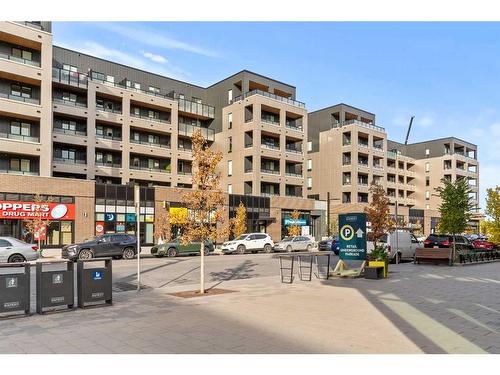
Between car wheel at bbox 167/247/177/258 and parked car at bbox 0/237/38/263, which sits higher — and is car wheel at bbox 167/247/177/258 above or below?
below

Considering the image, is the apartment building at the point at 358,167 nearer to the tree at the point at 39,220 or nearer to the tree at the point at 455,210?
the tree at the point at 455,210

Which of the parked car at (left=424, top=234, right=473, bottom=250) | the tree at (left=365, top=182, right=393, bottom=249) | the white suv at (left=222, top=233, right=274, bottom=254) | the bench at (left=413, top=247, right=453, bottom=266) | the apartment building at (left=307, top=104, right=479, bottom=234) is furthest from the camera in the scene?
the apartment building at (left=307, top=104, right=479, bottom=234)

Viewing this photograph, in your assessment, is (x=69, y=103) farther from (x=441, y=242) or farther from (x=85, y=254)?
(x=441, y=242)

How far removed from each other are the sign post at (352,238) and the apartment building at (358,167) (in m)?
41.8

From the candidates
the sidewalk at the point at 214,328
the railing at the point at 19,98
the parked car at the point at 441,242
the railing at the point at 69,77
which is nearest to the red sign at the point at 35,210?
the railing at the point at 19,98

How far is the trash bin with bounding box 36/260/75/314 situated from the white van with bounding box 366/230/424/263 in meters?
18.8

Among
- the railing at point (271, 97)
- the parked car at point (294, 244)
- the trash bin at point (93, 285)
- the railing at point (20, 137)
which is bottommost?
the parked car at point (294, 244)

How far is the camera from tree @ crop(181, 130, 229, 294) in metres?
13.3

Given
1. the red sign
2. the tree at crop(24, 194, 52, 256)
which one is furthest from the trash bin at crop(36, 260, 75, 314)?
the red sign

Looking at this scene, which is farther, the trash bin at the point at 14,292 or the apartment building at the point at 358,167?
the apartment building at the point at 358,167

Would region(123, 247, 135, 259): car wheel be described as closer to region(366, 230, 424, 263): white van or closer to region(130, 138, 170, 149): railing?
region(366, 230, 424, 263): white van

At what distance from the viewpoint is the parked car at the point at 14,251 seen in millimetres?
21359
